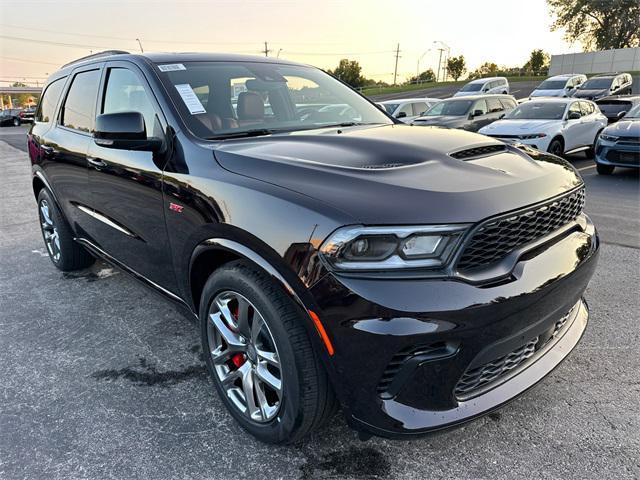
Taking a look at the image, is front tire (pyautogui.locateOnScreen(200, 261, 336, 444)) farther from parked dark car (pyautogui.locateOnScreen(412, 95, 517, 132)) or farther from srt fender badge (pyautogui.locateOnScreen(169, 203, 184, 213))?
parked dark car (pyautogui.locateOnScreen(412, 95, 517, 132))

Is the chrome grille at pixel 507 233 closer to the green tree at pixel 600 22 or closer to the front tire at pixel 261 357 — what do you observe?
the front tire at pixel 261 357

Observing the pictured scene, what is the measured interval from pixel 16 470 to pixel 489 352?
209 cm

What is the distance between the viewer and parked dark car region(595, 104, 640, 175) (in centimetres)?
871

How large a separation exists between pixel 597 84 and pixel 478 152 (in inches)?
1016

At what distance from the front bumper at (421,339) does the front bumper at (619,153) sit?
8486mm

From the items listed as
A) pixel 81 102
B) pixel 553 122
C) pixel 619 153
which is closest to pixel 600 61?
pixel 553 122

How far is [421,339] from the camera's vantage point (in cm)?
164

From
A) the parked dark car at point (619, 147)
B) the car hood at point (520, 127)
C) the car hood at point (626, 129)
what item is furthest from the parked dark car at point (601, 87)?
the parked dark car at point (619, 147)

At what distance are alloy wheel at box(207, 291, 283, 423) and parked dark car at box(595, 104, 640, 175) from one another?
9077 mm

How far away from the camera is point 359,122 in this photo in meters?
3.27

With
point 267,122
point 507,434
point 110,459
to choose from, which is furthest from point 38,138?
point 507,434

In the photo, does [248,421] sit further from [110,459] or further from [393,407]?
[393,407]

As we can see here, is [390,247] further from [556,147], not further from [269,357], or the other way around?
[556,147]

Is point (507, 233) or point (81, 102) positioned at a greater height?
point (81, 102)
